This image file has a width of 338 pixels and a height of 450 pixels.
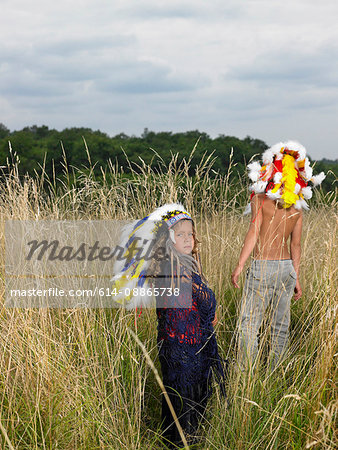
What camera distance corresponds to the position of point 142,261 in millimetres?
2709

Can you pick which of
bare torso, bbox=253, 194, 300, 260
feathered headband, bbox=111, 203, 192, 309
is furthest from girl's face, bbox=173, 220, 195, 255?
bare torso, bbox=253, 194, 300, 260

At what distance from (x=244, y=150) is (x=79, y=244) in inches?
345

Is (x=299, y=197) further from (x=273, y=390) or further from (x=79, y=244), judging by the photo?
(x=79, y=244)

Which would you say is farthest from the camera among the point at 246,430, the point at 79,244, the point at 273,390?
the point at 79,244

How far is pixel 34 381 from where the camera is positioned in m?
2.44

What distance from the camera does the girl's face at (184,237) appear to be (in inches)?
103

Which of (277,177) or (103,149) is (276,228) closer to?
(277,177)

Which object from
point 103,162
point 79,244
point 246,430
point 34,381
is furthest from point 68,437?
point 103,162

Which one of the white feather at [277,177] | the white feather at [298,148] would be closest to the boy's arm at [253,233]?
the white feather at [277,177]

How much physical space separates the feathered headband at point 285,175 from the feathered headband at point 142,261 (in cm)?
75

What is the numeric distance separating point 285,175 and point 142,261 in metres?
1.21

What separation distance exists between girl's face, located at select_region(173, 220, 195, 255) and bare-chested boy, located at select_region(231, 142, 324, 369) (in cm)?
61

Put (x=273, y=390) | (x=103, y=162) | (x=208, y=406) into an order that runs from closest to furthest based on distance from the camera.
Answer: (x=273, y=390)
(x=208, y=406)
(x=103, y=162)

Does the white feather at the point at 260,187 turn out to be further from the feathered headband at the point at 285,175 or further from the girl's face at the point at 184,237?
the girl's face at the point at 184,237
